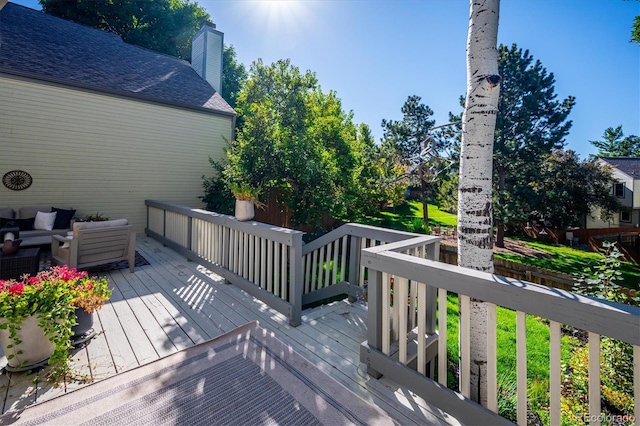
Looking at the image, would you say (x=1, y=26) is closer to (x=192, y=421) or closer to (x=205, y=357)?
(x=205, y=357)

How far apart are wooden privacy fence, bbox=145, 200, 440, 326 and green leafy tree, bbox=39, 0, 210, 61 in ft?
47.8

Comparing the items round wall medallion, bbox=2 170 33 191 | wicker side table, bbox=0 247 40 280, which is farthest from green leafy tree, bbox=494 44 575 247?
round wall medallion, bbox=2 170 33 191

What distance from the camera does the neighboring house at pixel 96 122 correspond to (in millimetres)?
7074

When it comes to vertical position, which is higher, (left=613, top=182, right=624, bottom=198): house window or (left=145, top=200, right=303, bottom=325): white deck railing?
(left=613, top=182, right=624, bottom=198): house window

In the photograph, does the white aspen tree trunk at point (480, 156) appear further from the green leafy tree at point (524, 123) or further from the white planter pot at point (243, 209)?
the green leafy tree at point (524, 123)

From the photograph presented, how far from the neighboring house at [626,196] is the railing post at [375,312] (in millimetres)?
24728

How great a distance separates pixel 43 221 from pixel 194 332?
20.0ft

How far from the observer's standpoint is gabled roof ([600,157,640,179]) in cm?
2025

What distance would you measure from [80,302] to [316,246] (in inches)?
112

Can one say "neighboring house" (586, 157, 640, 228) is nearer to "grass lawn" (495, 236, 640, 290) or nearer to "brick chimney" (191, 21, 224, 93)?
"grass lawn" (495, 236, 640, 290)

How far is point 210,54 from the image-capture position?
11750 millimetres

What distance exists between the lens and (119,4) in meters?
15.4

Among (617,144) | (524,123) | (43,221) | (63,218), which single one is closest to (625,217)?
(524,123)

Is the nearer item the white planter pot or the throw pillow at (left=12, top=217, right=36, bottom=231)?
the white planter pot
